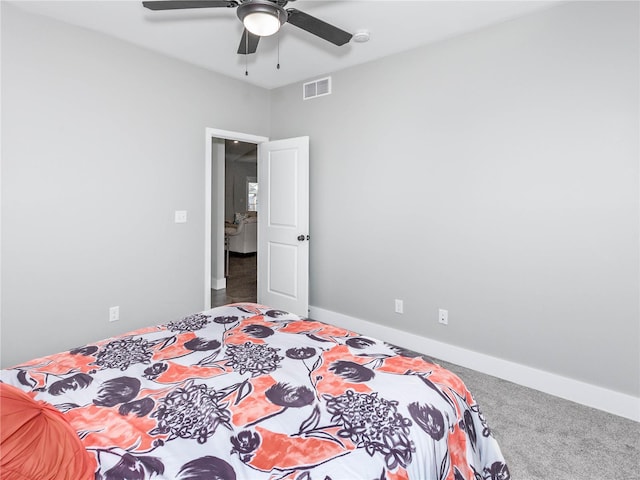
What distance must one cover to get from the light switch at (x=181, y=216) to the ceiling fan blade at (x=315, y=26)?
2.15m

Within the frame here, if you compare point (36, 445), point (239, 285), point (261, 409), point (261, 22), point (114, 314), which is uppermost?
point (261, 22)

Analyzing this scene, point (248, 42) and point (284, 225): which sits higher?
point (248, 42)

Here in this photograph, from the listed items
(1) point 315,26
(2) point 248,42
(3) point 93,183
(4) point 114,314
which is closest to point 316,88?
(2) point 248,42

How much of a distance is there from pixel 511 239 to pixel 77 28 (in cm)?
371

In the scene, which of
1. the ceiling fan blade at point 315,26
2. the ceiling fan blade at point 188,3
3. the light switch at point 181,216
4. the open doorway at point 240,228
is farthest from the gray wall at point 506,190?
the ceiling fan blade at point 188,3

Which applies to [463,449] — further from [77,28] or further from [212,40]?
[77,28]

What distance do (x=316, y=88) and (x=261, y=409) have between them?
137 inches

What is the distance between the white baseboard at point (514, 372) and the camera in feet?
7.66

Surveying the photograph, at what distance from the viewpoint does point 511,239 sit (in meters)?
2.73

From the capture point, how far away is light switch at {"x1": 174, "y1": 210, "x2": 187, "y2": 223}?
3545mm

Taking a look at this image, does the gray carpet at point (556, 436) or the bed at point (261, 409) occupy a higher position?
the bed at point (261, 409)

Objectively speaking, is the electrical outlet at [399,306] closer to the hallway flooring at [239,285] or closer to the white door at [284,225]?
the white door at [284,225]

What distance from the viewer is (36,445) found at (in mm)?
837

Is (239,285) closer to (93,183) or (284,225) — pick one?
(284,225)
